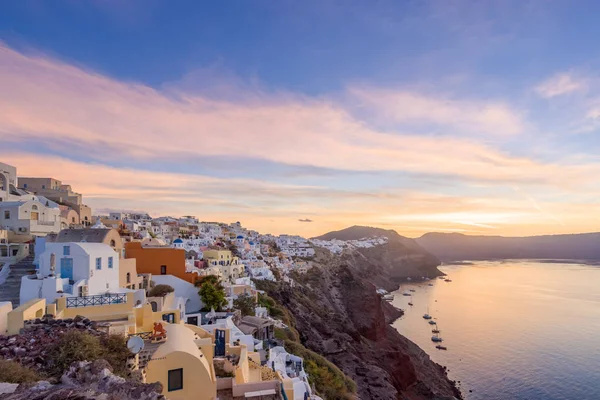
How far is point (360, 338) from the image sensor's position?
33.7m

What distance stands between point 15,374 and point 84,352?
4.20 ft

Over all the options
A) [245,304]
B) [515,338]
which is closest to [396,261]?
[515,338]

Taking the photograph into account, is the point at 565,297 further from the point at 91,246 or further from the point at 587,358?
the point at 91,246

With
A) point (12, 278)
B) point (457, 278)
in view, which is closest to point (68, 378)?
point (12, 278)

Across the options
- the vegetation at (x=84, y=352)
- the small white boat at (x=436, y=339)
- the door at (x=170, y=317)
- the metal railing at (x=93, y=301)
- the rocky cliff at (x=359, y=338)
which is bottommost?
the small white boat at (x=436, y=339)

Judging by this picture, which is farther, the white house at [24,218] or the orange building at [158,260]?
the orange building at [158,260]

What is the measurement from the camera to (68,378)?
5.23 m

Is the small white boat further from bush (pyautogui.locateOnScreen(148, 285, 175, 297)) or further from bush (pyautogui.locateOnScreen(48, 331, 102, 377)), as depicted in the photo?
bush (pyautogui.locateOnScreen(48, 331, 102, 377))

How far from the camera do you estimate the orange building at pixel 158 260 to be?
2038 cm

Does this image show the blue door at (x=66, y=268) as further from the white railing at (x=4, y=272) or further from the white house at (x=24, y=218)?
the white house at (x=24, y=218)

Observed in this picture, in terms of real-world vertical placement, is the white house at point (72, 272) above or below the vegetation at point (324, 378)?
above

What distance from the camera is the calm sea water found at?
30.7 meters

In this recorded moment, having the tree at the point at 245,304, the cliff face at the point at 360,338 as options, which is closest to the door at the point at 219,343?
the tree at the point at 245,304

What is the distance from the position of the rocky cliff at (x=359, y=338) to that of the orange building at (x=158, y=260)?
963 cm
